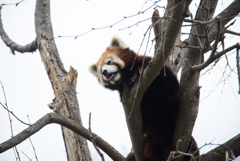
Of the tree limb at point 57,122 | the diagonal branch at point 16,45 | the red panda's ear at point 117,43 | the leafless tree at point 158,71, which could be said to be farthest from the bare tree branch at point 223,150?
the diagonal branch at point 16,45

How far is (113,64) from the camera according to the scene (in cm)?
420

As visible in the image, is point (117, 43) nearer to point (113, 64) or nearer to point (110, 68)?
point (113, 64)

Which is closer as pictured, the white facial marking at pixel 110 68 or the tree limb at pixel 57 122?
the tree limb at pixel 57 122

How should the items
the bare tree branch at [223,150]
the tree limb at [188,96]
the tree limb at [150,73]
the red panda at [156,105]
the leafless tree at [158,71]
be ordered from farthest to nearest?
the red panda at [156,105]
the tree limb at [188,96]
the bare tree branch at [223,150]
the leafless tree at [158,71]
the tree limb at [150,73]

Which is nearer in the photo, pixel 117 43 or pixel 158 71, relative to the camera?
pixel 158 71

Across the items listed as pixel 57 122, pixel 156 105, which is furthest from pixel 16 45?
pixel 156 105

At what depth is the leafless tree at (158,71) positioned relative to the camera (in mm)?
2217

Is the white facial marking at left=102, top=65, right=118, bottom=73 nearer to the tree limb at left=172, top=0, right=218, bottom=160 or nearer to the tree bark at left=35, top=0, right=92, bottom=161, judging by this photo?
the tree bark at left=35, top=0, right=92, bottom=161

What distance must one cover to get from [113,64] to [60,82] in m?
1.06

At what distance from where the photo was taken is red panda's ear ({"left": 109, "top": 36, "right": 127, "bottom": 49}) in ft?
15.2

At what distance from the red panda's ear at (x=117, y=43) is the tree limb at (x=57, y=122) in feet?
7.46

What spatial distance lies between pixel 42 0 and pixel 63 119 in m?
3.14

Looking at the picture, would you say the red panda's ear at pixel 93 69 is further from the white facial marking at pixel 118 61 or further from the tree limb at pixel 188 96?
the tree limb at pixel 188 96

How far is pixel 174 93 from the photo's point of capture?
343 cm
